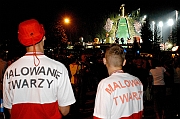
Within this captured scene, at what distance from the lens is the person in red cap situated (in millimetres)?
2930

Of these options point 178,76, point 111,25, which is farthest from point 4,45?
point 111,25

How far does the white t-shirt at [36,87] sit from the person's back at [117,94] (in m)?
0.40

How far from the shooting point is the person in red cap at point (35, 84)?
2930 millimetres

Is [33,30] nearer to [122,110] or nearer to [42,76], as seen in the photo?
[42,76]

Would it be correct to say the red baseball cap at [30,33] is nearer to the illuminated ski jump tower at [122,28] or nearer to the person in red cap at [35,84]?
the person in red cap at [35,84]

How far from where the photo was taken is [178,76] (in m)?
9.65

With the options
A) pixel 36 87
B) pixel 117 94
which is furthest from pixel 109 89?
pixel 36 87

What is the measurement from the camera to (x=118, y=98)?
304 cm

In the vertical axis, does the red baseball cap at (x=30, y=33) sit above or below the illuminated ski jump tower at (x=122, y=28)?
below

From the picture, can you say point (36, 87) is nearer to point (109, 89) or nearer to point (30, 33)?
point (30, 33)

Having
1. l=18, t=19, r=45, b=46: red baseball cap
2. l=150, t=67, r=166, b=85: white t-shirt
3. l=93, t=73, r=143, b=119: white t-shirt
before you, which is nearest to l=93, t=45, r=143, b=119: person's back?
l=93, t=73, r=143, b=119: white t-shirt

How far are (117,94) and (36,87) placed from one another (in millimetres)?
888

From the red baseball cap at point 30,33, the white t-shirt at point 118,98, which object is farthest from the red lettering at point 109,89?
the red baseball cap at point 30,33

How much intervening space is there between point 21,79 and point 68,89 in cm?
52
